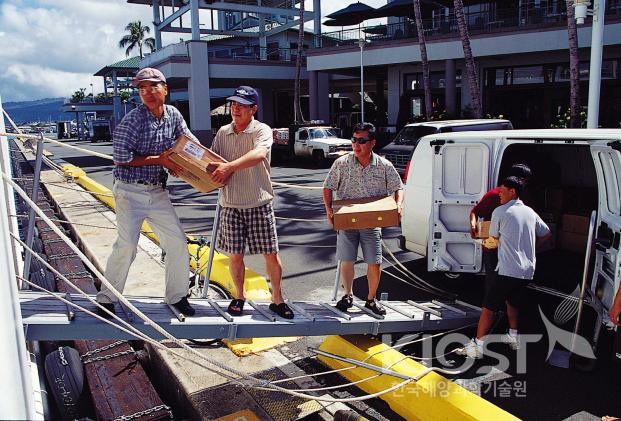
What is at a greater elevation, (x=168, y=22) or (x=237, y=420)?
(x=168, y=22)

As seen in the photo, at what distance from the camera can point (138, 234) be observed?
13.5 feet

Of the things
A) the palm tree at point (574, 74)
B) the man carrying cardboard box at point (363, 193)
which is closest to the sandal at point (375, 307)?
the man carrying cardboard box at point (363, 193)

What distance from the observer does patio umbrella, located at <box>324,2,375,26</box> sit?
30.5 metres

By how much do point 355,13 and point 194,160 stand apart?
29.5m

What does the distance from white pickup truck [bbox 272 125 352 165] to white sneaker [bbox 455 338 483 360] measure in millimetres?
19371

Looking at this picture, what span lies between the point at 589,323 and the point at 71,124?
3485 inches

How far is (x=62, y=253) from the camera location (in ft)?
30.4

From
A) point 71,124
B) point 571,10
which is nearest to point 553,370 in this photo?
point 571,10

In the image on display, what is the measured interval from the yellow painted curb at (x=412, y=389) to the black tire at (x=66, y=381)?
2.38 metres

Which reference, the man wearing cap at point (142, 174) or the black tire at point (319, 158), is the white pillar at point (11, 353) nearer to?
the man wearing cap at point (142, 174)

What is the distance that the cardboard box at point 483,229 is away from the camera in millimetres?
5355

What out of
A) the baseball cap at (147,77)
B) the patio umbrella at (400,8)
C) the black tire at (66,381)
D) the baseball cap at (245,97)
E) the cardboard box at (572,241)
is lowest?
the black tire at (66,381)

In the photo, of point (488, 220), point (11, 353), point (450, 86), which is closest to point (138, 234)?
point (11, 353)

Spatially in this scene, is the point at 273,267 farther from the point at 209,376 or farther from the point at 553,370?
the point at 553,370
